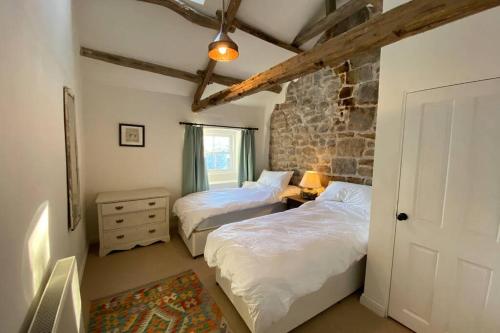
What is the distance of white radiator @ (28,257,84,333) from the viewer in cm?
80

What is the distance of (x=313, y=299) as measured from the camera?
1.66 metres

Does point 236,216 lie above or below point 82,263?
above

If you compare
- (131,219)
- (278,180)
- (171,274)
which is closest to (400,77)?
(278,180)

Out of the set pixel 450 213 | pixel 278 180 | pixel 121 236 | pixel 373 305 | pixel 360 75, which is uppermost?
pixel 360 75

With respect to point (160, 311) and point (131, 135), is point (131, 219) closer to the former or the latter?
point (131, 135)

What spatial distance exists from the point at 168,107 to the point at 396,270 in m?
3.62

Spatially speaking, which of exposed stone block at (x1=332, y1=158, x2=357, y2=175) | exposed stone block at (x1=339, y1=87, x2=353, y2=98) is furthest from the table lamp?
exposed stone block at (x1=339, y1=87, x2=353, y2=98)

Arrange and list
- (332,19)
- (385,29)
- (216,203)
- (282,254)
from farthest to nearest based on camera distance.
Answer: (216,203), (332,19), (282,254), (385,29)

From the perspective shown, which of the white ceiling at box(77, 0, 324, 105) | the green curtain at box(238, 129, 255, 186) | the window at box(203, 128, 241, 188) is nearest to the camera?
the white ceiling at box(77, 0, 324, 105)

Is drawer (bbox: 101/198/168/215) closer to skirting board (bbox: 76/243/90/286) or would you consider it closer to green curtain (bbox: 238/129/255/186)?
skirting board (bbox: 76/243/90/286)

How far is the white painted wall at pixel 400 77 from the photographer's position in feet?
3.99

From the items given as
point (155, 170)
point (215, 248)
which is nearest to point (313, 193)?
point (215, 248)

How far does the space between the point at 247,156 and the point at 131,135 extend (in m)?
2.14

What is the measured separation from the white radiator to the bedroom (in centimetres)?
3
